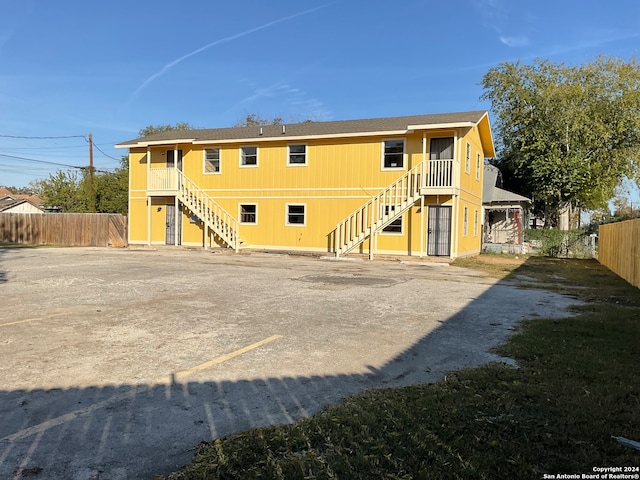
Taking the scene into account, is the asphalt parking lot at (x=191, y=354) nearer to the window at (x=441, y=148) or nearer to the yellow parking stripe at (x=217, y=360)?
the yellow parking stripe at (x=217, y=360)

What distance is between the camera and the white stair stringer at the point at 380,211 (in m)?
19.5

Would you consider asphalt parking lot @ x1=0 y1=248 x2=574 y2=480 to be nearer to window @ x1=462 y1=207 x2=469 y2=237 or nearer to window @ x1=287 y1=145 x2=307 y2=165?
window @ x1=462 y1=207 x2=469 y2=237

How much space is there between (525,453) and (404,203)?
55.4ft

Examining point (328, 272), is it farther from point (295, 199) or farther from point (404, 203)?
point (295, 199)

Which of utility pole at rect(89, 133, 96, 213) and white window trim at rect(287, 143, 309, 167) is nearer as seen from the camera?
white window trim at rect(287, 143, 309, 167)

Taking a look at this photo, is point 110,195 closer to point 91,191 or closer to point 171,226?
point 91,191

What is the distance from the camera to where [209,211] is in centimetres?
2345

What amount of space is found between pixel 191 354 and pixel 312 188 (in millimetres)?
17452

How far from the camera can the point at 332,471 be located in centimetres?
277

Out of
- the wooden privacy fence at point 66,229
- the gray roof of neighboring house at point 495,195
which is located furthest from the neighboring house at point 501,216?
the wooden privacy fence at point 66,229

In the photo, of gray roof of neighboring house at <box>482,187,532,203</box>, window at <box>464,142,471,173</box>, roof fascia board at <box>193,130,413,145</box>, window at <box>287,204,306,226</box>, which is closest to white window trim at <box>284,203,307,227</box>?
window at <box>287,204,306,226</box>

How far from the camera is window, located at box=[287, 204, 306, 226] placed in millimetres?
22578

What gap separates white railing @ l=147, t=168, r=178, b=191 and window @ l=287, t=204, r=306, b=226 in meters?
6.13

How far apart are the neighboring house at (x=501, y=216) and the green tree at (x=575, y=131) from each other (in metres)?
2.11
